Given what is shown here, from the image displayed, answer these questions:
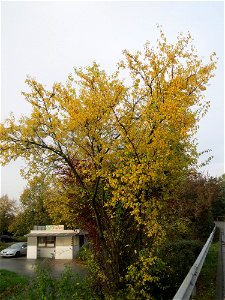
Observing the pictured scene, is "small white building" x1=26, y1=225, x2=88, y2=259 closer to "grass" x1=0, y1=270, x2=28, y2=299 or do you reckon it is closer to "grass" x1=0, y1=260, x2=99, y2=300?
"grass" x1=0, y1=270, x2=28, y2=299

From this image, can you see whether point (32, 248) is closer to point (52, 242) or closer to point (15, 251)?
point (52, 242)

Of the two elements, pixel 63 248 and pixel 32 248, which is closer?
pixel 63 248

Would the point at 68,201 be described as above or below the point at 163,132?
below

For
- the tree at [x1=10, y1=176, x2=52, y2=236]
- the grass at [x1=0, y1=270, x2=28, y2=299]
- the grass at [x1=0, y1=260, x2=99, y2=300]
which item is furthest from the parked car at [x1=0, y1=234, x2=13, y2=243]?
the grass at [x1=0, y1=260, x2=99, y2=300]

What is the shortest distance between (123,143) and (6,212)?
171ft

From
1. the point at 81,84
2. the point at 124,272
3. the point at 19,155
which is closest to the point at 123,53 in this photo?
the point at 81,84

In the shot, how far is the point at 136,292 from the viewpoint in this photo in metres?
7.55

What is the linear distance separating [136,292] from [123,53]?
18.4ft

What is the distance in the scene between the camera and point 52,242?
32.9 metres

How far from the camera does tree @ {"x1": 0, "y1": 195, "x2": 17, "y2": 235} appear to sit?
53.0m

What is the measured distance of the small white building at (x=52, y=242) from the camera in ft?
104

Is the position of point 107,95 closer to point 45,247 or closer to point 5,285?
point 5,285

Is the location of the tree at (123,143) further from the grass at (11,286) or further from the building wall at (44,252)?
the building wall at (44,252)

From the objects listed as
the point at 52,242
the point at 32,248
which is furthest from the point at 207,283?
the point at 32,248
